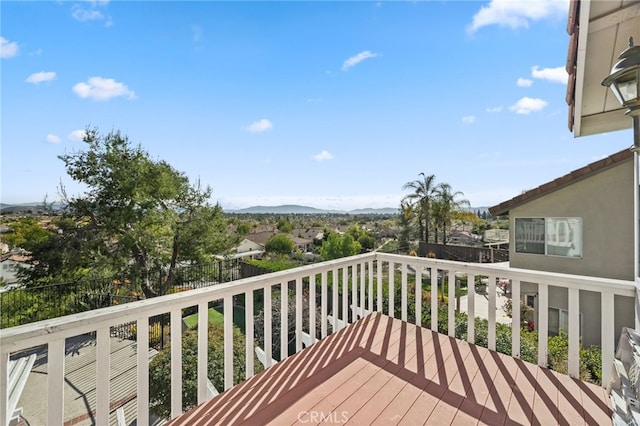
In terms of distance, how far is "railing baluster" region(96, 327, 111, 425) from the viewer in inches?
52.3

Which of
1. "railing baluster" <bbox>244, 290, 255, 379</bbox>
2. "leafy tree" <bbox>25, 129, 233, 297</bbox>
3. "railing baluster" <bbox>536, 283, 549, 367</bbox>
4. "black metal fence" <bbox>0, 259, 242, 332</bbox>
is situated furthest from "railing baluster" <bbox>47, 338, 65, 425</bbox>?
"leafy tree" <bbox>25, 129, 233, 297</bbox>

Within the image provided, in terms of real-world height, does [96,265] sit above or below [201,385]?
below

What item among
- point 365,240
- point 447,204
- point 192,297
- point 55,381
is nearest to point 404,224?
point 447,204

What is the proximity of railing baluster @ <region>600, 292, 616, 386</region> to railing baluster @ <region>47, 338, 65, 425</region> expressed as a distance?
306cm

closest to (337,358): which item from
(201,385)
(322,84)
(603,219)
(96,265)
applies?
(201,385)

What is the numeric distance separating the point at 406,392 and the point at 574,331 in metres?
1.29

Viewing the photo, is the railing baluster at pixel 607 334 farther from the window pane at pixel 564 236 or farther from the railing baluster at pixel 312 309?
the window pane at pixel 564 236

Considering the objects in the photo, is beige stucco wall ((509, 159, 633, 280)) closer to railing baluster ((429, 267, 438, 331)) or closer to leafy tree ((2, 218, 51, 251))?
railing baluster ((429, 267, 438, 331))

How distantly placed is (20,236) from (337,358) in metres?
14.3

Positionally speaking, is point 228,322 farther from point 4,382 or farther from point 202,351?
point 4,382

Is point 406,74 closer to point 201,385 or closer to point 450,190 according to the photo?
point 201,385

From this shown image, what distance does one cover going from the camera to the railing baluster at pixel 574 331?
201 cm

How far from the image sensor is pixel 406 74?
23.1 feet

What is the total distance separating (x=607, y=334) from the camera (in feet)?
6.15
